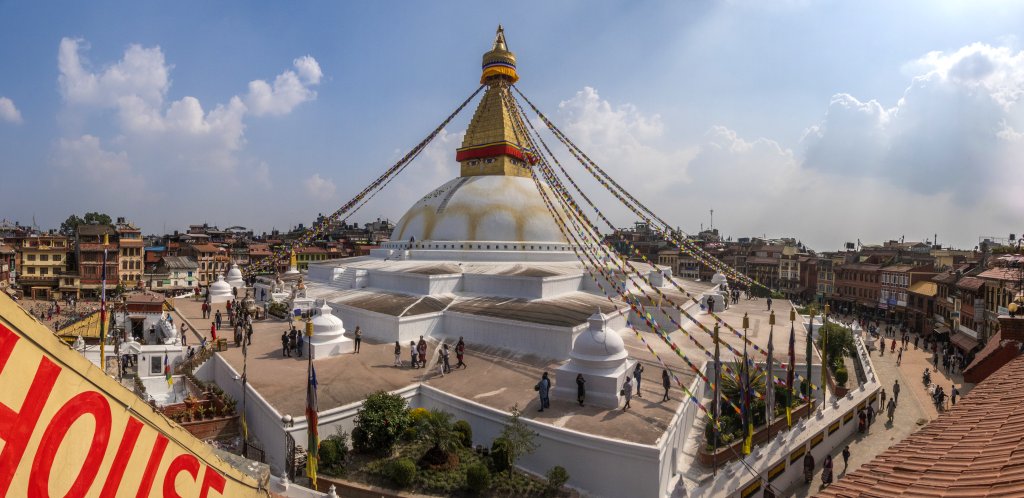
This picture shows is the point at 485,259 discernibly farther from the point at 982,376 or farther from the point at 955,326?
the point at 955,326

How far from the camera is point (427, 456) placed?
28.1ft

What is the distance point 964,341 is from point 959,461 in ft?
82.3

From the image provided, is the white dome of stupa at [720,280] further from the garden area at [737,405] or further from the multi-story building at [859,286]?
the multi-story building at [859,286]

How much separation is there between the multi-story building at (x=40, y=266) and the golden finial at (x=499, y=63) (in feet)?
116

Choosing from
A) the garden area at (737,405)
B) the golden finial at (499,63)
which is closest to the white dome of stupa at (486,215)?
the golden finial at (499,63)

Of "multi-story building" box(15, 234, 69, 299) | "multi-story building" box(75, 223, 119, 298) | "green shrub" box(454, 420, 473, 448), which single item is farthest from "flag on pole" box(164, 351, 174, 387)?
"multi-story building" box(15, 234, 69, 299)

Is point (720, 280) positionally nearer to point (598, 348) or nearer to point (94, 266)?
point (598, 348)

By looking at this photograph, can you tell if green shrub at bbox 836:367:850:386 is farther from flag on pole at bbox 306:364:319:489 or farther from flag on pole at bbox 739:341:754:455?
flag on pole at bbox 306:364:319:489

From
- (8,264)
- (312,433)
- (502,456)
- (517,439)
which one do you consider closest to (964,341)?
(517,439)

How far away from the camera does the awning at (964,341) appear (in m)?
20.9

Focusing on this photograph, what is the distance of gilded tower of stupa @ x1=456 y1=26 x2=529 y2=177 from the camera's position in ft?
81.0

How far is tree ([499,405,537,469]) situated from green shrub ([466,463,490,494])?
2.01ft

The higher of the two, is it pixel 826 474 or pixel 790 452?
pixel 790 452

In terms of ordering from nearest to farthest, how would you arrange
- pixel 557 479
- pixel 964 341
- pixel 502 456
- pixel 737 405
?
pixel 557 479 → pixel 502 456 → pixel 737 405 → pixel 964 341
